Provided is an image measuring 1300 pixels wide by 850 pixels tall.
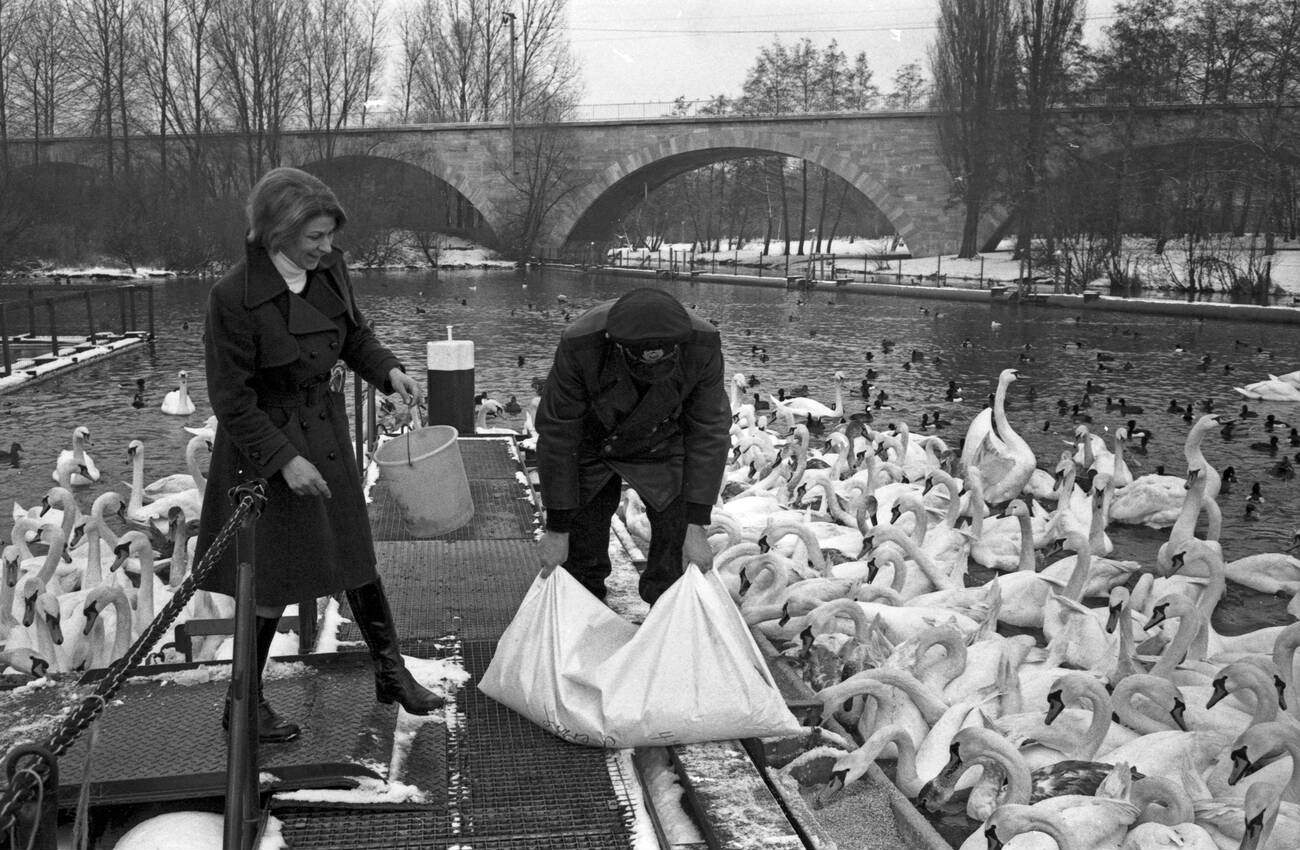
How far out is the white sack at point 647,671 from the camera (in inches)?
149

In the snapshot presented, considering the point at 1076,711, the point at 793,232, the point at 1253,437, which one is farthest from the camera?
the point at 793,232

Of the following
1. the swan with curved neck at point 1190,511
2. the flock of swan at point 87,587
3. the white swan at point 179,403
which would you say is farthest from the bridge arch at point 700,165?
the flock of swan at point 87,587

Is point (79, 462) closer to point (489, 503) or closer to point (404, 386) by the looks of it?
point (489, 503)

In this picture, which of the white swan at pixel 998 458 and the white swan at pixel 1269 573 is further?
the white swan at pixel 998 458

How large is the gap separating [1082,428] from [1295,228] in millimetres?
30321

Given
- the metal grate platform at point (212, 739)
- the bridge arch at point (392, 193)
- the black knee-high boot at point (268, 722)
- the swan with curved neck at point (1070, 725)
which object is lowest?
the swan with curved neck at point (1070, 725)

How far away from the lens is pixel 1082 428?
1159 cm

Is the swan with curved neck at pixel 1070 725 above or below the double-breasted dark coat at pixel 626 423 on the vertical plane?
below

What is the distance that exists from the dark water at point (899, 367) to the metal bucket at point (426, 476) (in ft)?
16.3

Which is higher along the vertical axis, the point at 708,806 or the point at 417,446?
the point at 417,446

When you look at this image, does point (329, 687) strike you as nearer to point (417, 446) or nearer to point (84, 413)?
point (417, 446)

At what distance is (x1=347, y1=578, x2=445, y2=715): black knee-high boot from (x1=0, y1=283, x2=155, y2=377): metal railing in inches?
510

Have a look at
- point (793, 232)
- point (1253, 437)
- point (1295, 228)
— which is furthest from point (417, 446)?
point (793, 232)

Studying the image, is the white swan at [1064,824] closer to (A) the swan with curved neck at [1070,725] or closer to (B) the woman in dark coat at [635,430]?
(A) the swan with curved neck at [1070,725]
